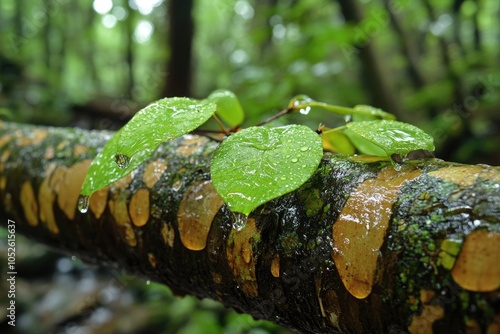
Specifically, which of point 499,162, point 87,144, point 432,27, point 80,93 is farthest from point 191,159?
point 432,27

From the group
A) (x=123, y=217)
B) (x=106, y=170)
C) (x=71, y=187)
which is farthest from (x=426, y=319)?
(x=71, y=187)

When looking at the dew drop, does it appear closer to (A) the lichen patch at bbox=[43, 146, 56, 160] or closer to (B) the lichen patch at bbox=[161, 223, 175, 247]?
(B) the lichen patch at bbox=[161, 223, 175, 247]

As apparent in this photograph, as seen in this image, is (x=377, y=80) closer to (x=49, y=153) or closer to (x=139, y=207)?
(x=49, y=153)

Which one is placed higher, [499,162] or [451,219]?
[451,219]

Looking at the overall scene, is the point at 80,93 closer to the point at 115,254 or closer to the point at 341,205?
the point at 115,254

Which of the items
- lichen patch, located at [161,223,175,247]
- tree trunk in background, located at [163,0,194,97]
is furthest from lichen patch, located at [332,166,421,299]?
tree trunk in background, located at [163,0,194,97]

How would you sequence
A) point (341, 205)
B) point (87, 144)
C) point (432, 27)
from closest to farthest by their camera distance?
point (341, 205) < point (87, 144) < point (432, 27)
